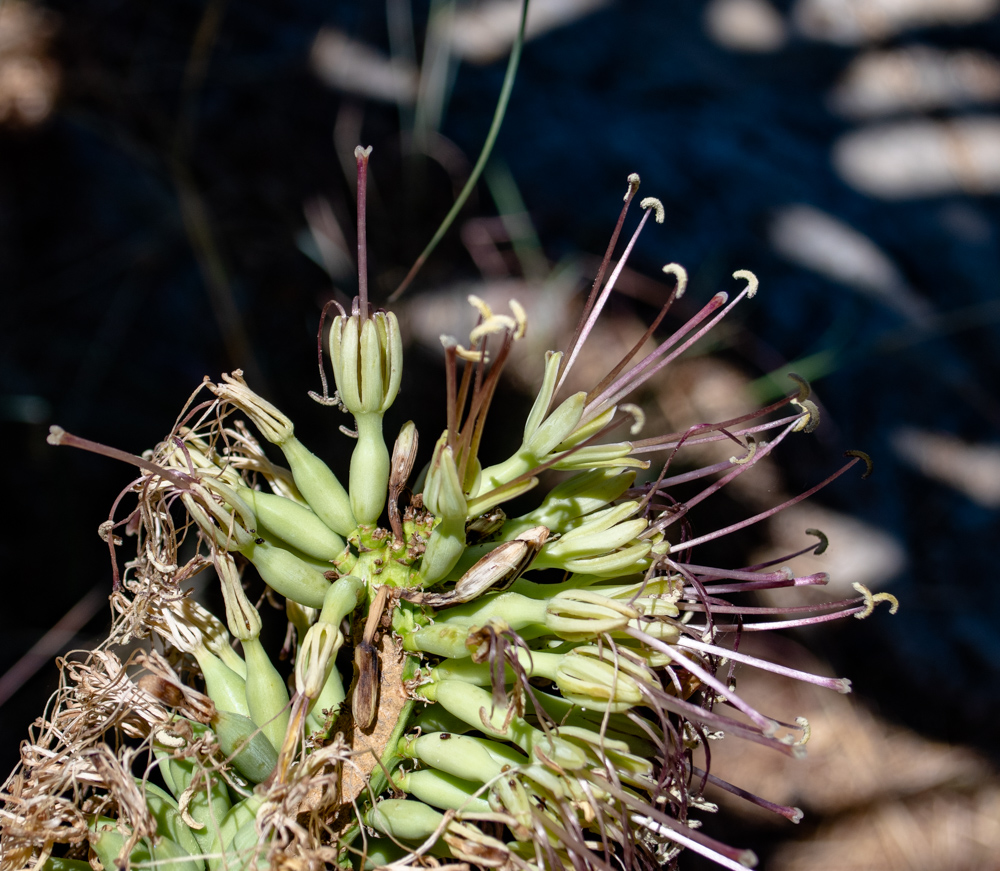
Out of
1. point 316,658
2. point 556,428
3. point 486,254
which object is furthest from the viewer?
point 486,254

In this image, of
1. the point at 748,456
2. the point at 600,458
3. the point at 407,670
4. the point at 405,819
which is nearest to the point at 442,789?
the point at 405,819

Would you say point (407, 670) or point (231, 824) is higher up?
point (407, 670)

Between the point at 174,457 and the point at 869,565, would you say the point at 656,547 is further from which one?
the point at 869,565

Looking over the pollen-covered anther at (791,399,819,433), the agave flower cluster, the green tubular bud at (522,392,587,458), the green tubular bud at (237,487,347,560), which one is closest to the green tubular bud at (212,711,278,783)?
the agave flower cluster

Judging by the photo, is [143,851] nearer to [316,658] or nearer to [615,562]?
[316,658]

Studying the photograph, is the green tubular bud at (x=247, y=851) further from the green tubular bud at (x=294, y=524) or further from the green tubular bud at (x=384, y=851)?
the green tubular bud at (x=294, y=524)
